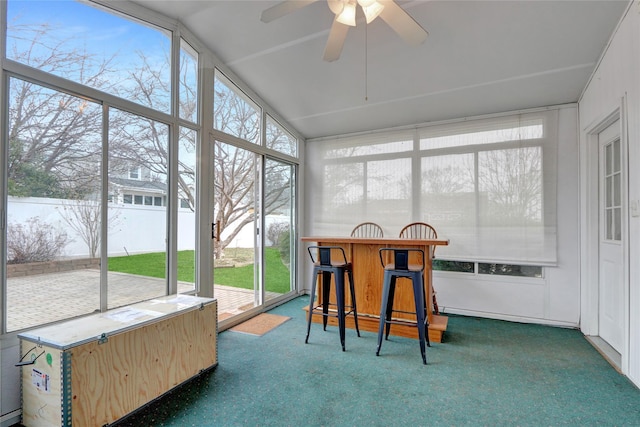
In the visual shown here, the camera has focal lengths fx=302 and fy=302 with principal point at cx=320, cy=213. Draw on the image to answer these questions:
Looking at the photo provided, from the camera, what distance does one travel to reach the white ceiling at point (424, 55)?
2402 mm

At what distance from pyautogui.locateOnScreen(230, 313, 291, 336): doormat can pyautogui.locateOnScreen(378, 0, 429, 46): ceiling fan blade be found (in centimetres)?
296

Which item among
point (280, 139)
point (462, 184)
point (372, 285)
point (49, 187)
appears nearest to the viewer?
point (49, 187)

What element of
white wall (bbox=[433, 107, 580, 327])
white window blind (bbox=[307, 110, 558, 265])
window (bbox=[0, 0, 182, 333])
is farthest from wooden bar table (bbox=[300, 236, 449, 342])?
window (bbox=[0, 0, 182, 333])

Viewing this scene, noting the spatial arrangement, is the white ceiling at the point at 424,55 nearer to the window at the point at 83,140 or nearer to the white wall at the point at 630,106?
the white wall at the point at 630,106

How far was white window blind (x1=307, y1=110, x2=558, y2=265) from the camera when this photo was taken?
3.44 m

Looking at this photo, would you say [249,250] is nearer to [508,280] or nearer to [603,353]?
[508,280]

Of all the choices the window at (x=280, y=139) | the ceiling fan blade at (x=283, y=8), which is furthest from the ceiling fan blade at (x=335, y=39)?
the window at (x=280, y=139)

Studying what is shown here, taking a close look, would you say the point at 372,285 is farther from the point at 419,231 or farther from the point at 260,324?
the point at 260,324

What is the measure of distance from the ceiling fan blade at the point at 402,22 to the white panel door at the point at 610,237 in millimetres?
2089

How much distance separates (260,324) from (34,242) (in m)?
2.19

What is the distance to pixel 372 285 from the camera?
10.9 ft

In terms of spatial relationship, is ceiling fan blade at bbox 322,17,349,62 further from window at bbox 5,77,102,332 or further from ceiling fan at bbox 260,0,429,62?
window at bbox 5,77,102,332

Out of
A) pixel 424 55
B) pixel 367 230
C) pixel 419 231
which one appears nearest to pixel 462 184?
pixel 419 231

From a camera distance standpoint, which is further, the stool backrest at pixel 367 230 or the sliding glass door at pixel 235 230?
the stool backrest at pixel 367 230
